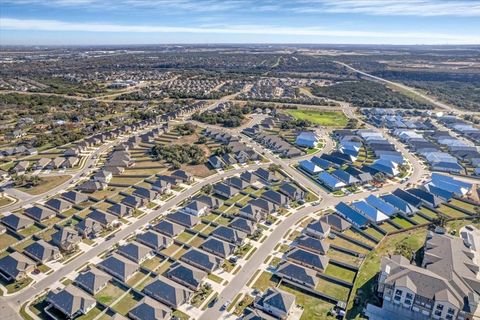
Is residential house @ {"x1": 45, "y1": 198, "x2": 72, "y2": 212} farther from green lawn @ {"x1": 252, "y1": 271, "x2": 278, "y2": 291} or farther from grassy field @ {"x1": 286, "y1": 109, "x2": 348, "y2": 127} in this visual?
grassy field @ {"x1": 286, "y1": 109, "x2": 348, "y2": 127}

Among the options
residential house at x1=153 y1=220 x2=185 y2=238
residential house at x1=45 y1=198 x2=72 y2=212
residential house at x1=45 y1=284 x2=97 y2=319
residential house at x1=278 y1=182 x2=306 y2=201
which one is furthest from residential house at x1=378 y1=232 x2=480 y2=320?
residential house at x1=45 y1=198 x2=72 y2=212

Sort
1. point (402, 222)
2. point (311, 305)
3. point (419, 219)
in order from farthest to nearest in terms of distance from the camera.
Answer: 1. point (419, 219)
2. point (402, 222)
3. point (311, 305)

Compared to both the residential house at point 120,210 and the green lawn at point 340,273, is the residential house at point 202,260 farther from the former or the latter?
the residential house at point 120,210

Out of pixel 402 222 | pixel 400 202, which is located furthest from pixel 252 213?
pixel 400 202

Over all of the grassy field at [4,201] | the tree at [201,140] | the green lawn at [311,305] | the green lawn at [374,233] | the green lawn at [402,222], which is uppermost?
the tree at [201,140]

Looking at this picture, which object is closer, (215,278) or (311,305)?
A: (311,305)

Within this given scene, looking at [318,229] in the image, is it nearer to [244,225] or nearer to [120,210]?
[244,225]

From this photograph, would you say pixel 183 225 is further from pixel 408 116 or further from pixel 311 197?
pixel 408 116

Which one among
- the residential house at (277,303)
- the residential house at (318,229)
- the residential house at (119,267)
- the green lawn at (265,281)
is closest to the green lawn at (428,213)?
the residential house at (318,229)
